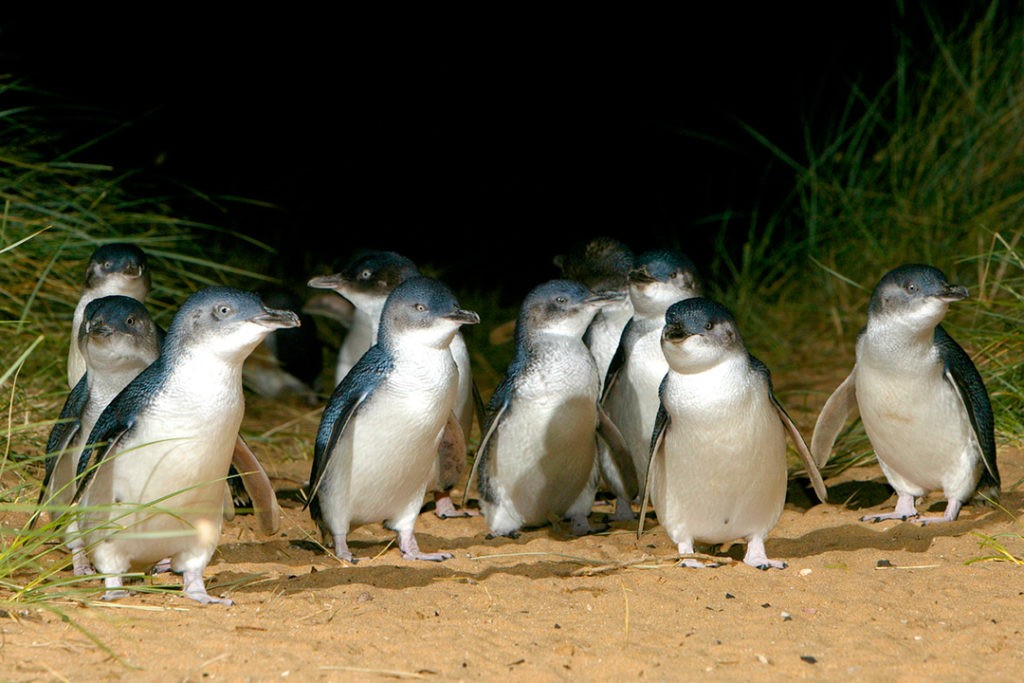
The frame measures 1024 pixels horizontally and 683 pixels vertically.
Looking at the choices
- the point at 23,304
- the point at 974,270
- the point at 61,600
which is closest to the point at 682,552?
the point at 61,600

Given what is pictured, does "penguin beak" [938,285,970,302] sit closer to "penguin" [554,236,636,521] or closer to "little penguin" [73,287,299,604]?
"penguin" [554,236,636,521]

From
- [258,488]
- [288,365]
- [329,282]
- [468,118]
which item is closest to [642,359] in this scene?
[329,282]

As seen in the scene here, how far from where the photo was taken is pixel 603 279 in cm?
654

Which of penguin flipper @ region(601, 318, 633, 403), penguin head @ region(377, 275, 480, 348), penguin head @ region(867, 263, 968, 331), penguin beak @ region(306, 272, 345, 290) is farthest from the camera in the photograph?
penguin beak @ region(306, 272, 345, 290)

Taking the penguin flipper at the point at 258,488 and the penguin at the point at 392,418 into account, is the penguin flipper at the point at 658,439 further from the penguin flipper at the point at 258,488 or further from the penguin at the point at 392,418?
the penguin flipper at the point at 258,488

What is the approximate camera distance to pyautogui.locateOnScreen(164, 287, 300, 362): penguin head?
403cm

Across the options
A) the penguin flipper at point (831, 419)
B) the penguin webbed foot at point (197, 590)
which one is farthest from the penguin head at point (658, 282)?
the penguin webbed foot at point (197, 590)

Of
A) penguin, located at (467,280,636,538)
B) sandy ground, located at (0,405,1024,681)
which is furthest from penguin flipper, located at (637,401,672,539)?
penguin, located at (467,280,636,538)

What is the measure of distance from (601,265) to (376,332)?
1.14m

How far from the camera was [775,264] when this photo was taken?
937cm

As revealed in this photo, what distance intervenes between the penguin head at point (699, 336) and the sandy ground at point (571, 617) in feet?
2.32

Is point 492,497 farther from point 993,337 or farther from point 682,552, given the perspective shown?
point 993,337

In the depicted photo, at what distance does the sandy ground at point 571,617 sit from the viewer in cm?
336

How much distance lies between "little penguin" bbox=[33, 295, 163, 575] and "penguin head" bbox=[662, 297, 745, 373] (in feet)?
6.23
